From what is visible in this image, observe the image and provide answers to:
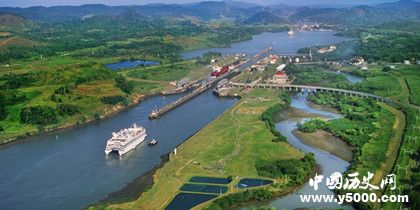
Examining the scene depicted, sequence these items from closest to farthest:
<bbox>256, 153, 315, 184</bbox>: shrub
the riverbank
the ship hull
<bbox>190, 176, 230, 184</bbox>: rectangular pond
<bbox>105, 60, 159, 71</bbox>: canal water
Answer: <bbox>256, 153, 315, 184</bbox>: shrub
<bbox>190, 176, 230, 184</bbox>: rectangular pond
the riverbank
the ship hull
<bbox>105, 60, 159, 71</bbox>: canal water

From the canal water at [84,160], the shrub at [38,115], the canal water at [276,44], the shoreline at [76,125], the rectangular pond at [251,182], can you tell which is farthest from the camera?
the canal water at [276,44]

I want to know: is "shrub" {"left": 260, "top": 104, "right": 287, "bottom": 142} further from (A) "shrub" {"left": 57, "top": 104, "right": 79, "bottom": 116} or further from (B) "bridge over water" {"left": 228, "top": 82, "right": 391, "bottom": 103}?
(A) "shrub" {"left": 57, "top": 104, "right": 79, "bottom": 116}

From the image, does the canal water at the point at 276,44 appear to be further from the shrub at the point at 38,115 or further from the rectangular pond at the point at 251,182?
the rectangular pond at the point at 251,182

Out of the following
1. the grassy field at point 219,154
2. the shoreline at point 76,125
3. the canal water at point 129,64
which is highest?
the grassy field at point 219,154

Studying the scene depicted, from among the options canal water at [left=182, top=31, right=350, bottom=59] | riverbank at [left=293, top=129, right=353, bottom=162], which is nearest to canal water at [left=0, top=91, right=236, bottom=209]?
riverbank at [left=293, top=129, right=353, bottom=162]

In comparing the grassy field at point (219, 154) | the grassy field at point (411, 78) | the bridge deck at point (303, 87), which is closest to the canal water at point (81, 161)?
the grassy field at point (219, 154)

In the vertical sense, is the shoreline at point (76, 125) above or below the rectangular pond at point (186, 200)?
below
